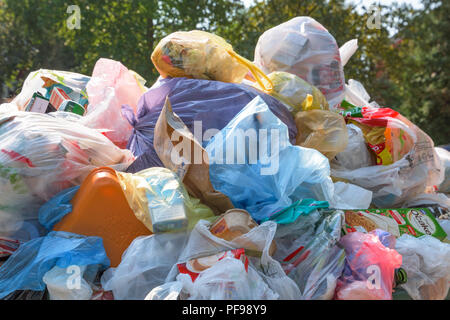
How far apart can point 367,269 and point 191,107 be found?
1.03 m

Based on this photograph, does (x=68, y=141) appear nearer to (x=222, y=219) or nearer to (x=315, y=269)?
(x=222, y=219)

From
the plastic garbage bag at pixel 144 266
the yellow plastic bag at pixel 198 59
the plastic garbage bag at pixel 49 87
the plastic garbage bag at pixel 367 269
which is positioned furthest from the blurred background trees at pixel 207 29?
the plastic garbage bag at pixel 367 269

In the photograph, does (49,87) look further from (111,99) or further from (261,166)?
(261,166)

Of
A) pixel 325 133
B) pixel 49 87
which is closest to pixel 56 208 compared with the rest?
pixel 49 87

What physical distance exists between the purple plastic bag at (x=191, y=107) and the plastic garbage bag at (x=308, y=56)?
1.96ft

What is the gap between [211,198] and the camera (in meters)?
1.88

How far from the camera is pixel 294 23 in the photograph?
114 inches

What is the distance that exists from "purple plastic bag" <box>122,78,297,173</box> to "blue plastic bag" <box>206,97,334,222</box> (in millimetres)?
191

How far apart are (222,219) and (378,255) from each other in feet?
1.73

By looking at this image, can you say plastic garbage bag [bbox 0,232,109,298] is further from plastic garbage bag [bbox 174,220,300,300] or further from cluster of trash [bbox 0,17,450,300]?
plastic garbage bag [bbox 174,220,300,300]

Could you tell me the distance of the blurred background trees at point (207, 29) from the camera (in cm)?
658

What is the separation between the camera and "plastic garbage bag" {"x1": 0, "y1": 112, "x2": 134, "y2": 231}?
1.82m

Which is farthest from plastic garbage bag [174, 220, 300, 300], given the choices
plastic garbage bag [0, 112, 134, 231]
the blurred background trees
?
the blurred background trees
